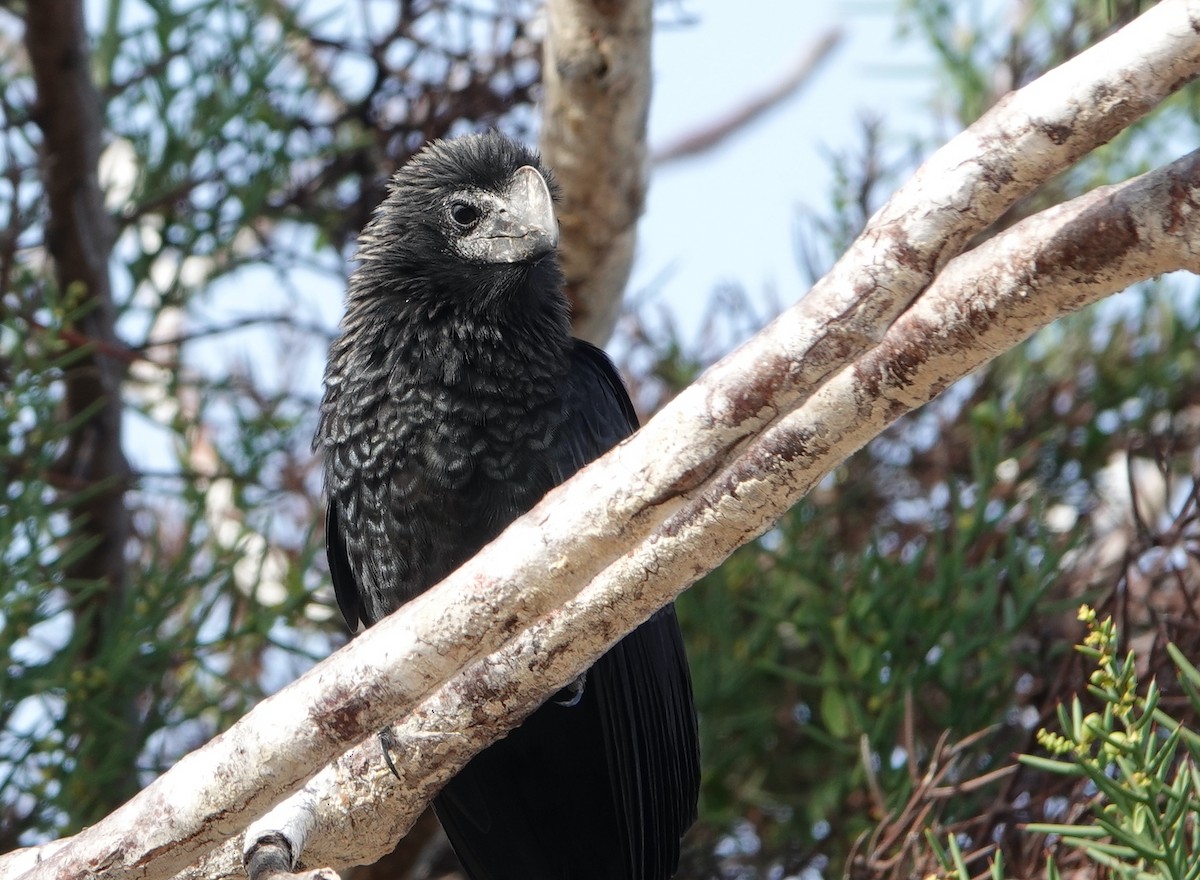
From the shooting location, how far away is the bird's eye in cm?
380

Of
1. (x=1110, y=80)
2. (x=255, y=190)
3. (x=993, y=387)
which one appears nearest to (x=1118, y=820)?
(x=1110, y=80)

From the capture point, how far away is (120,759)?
451cm

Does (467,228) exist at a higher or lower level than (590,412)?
higher

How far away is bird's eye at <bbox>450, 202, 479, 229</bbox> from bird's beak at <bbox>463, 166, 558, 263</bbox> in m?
0.04

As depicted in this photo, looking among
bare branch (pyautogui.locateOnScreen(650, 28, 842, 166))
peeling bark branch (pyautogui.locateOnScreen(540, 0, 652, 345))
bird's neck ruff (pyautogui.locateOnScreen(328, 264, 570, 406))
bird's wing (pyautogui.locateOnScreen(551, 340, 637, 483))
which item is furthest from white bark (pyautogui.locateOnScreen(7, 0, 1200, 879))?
bare branch (pyautogui.locateOnScreen(650, 28, 842, 166))

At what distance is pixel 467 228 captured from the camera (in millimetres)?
3795

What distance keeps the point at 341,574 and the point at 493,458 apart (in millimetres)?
749

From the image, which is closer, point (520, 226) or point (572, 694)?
point (572, 694)

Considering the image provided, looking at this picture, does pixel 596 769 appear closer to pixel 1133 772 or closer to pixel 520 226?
pixel 520 226

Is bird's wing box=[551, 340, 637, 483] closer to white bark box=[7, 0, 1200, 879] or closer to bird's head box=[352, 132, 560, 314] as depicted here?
bird's head box=[352, 132, 560, 314]

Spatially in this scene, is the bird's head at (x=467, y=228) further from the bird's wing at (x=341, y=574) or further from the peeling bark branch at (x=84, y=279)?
the peeling bark branch at (x=84, y=279)

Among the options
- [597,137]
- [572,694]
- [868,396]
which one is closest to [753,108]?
[597,137]

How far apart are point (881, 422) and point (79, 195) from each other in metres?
3.56

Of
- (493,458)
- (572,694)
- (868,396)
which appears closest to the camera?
(868,396)
